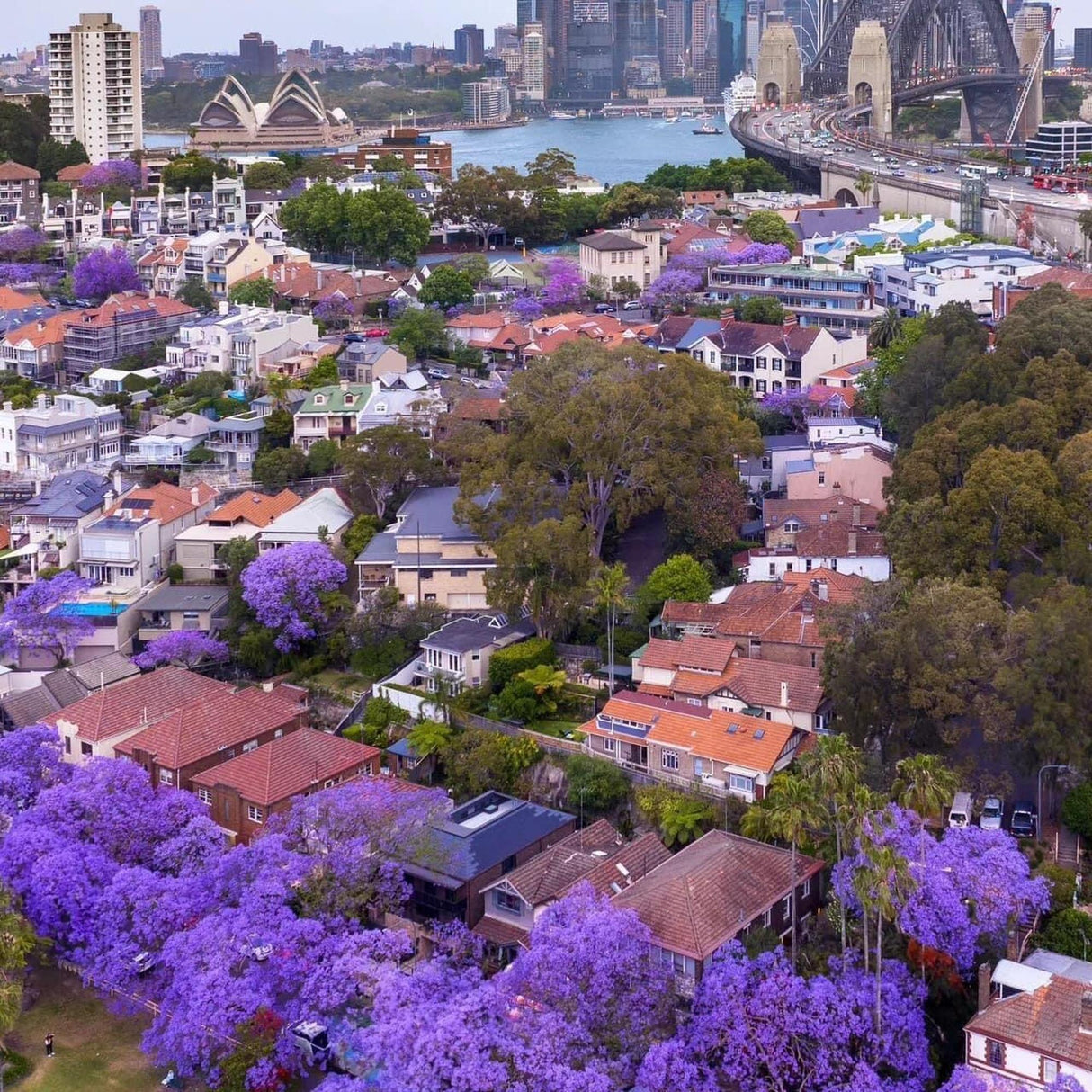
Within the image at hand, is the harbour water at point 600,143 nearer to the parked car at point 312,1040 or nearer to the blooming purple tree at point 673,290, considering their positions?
the blooming purple tree at point 673,290

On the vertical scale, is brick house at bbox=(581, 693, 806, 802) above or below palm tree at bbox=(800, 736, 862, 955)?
below

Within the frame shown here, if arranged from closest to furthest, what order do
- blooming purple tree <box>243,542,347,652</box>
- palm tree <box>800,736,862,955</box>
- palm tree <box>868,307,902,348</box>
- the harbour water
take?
palm tree <box>800,736,862,955</box>
blooming purple tree <box>243,542,347,652</box>
palm tree <box>868,307,902,348</box>
the harbour water

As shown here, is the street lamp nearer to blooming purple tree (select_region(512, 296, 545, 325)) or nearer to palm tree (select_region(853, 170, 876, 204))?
blooming purple tree (select_region(512, 296, 545, 325))

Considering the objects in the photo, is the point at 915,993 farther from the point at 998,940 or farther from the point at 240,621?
the point at 240,621

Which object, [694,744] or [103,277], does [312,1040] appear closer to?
[694,744]

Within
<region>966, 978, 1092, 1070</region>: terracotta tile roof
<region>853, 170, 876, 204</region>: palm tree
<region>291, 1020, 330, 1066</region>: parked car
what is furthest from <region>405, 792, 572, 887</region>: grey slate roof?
<region>853, 170, 876, 204</region>: palm tree

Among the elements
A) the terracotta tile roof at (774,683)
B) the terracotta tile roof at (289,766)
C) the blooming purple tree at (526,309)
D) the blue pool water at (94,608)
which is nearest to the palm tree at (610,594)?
the terracotta tile roof at (774,683)

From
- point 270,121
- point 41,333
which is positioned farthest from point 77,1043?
point 270,121
